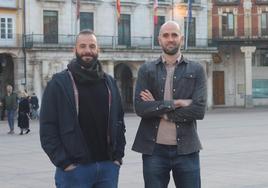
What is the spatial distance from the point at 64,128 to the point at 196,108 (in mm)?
1303

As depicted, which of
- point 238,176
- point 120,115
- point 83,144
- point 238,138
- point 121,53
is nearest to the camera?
point 83,144

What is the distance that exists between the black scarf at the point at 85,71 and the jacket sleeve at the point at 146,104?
1.96 feet

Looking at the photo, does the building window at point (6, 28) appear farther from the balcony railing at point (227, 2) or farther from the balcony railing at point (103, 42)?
the balcony railing at point (227, 2)

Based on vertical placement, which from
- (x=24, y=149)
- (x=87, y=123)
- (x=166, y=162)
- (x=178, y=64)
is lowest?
(x=24, y=149)

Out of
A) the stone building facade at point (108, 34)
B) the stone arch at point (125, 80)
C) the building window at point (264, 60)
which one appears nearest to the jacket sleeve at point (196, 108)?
the stone building facade at point (108, 34)

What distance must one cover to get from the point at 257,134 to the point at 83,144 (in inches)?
742

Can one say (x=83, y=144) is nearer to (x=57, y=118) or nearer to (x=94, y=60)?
(x=57, y=118)

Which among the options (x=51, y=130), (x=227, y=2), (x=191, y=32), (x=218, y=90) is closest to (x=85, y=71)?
(x=51, y=130)

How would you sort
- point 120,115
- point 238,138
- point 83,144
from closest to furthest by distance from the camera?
point 83,144
point 120,115
point 238,138

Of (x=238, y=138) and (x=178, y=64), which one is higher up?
(x=178, y=64)

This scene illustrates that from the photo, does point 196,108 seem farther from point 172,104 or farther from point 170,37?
point 170,37

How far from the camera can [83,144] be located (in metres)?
5.56

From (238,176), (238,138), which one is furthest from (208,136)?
(238,176)

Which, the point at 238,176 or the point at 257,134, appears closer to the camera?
the point at 238,176
